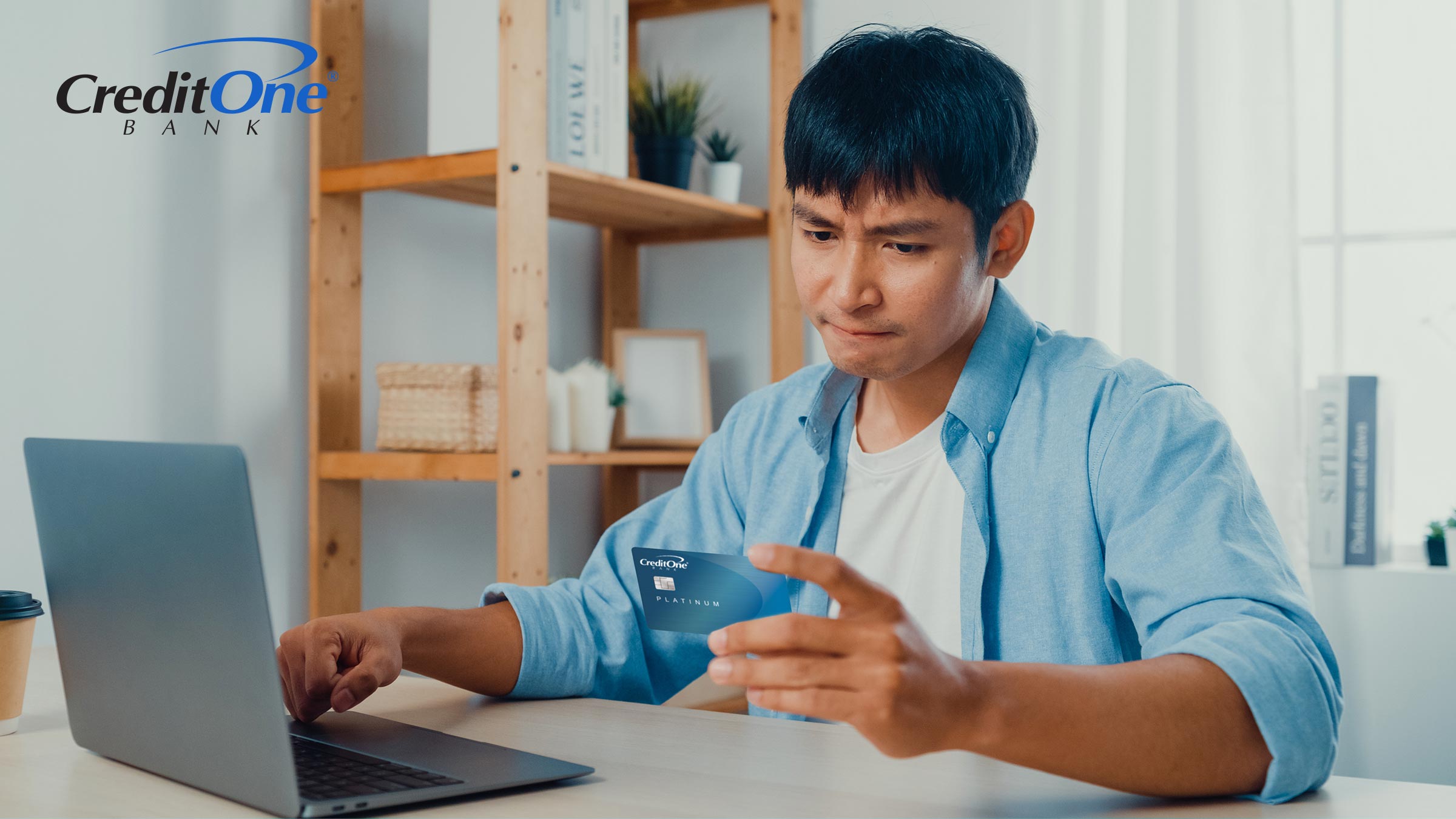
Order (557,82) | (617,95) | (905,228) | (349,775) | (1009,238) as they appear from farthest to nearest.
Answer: (617,95)
(557,82)
(1009,238)
(905,228)
(349,775)

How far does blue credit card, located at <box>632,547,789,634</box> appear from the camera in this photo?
0.89 metres

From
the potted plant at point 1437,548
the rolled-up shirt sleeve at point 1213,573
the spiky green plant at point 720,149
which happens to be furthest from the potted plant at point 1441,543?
the spiky green plant at point 720,149

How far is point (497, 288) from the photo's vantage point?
196cm

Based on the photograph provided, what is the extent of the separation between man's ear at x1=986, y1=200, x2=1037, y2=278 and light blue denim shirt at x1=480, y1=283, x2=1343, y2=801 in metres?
0.05

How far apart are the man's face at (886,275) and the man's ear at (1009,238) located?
55 mm

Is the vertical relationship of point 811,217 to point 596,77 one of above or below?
below

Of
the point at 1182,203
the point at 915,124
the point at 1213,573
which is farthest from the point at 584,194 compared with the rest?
the point at 1213,573

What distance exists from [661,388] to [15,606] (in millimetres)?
1616

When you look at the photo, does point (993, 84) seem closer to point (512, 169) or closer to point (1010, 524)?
point (1010, 524)

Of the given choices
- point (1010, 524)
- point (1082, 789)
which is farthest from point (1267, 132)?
point (1082, 789)

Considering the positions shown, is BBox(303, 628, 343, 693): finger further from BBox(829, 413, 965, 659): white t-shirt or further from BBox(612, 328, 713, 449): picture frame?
BBox(612, 328, 713, 449): picture frame

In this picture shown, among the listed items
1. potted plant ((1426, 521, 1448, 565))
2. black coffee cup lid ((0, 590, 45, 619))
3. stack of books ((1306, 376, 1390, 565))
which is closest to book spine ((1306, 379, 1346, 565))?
A: stack of books ((1306, 376, 1390, 565))

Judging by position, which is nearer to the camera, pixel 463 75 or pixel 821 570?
pixel 821 570

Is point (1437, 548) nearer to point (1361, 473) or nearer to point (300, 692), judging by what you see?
point (1361, 473)
